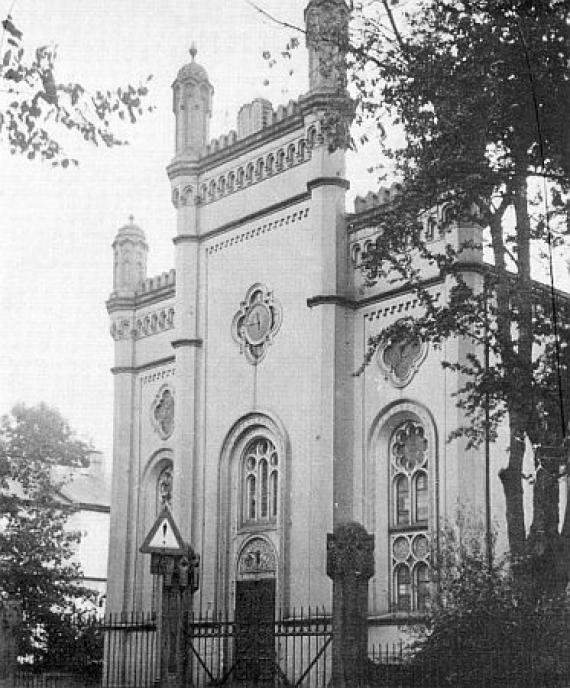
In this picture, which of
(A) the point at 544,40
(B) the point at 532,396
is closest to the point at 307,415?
(B) the point at 532,396

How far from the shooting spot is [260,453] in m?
25.5

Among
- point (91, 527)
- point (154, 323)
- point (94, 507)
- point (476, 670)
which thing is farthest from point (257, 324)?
point (91, 527)

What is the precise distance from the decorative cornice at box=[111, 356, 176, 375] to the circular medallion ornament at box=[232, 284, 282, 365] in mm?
3303

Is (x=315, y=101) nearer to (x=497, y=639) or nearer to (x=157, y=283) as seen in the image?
(x=157, y=283)

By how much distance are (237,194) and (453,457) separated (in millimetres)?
9780

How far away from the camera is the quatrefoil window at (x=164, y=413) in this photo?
28.9m

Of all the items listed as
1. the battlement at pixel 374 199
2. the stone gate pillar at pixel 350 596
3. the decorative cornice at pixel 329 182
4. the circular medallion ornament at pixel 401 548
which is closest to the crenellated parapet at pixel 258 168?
the decorative cornice at pixel 329 182

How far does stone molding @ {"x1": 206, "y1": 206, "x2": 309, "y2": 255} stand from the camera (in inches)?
994

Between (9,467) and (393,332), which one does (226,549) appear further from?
(393,332)

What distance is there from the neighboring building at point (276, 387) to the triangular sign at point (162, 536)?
6.63 metres

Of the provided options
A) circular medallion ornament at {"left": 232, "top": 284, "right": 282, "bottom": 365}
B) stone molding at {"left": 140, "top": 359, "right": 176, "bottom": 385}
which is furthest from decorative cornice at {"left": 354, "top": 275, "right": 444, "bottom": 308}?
stone molding at {"left": 140, "top": 359, "right": 176, "bottom": 385}

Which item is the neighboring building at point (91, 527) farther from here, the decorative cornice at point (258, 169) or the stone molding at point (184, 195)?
the decorative cornice at point (258, 169)

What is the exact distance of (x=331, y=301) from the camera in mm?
23578

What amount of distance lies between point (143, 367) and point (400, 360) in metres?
9.71
